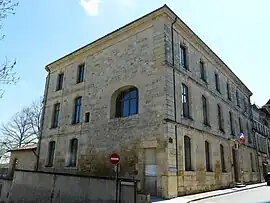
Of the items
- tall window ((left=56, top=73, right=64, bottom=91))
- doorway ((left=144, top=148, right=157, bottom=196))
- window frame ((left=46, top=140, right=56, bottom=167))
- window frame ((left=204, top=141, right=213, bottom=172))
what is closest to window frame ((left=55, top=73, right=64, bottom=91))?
tall window ((left=56, top=73, right=64, bottom=91))

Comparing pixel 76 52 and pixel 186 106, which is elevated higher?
pixel 76 52

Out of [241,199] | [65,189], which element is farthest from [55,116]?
[241,199]

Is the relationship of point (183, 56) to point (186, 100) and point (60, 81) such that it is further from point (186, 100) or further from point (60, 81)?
point (60, 81)

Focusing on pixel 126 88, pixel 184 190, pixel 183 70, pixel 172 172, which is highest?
pixel 183 70

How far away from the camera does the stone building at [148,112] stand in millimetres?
12453

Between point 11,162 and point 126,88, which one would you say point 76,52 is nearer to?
point 126,88

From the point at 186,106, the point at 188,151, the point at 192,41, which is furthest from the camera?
the point at 192,41

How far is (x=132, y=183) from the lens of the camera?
9086 mm

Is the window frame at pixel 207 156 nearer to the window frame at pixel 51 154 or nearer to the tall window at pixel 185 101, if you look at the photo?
the tall window at pixel 185 101

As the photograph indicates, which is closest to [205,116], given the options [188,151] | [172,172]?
[188,151]

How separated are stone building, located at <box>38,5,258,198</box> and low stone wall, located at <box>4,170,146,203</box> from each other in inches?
109

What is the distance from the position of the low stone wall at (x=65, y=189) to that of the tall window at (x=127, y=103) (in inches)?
201

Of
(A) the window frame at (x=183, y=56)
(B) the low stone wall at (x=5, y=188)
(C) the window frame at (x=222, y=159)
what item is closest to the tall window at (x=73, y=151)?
(B) the low stone wall at (x=5, y=188)

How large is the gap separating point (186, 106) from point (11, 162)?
17229 mm
